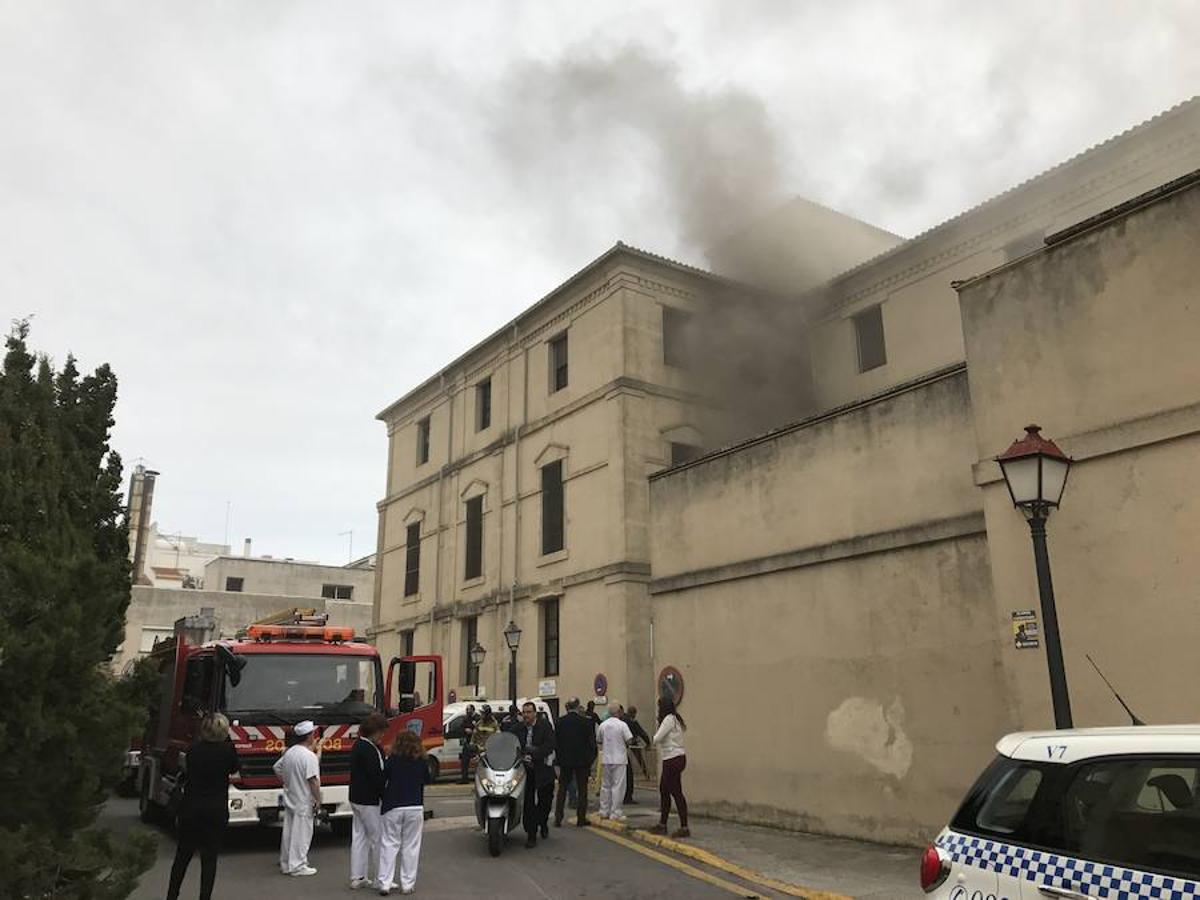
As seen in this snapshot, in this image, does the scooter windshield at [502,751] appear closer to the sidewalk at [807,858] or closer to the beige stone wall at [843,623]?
the sidewalk at [807,858]

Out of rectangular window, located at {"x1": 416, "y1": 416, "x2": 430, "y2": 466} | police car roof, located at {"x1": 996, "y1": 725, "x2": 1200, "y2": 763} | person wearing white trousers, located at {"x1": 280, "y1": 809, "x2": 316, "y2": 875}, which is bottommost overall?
person wearing white trousers, located at {"x1": 280, "y1": 809, "x2": 316, "y2": 875}

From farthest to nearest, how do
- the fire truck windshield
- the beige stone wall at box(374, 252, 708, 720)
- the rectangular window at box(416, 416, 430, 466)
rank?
the rectangular window at box(416, 416, 430, 466), the beige stone wall at box(374, 252, 708, 720), the fire truck windshield

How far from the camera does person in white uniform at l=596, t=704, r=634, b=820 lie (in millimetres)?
12305

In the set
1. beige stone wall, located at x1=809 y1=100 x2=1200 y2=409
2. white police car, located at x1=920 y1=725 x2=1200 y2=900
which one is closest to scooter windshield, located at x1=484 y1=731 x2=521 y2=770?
white police car, located at x1=920 y1=725 x2=1200 y2=900

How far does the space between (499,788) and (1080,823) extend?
23.6 ft

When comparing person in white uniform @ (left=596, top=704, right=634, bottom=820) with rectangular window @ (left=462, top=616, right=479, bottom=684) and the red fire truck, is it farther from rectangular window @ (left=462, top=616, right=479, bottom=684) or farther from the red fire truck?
rectangular window @ (left=462, top=616, right=479, bottom=684)

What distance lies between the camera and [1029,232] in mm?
20703

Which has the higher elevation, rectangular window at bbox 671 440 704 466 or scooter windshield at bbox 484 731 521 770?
rectangular window at bbox 671 440 704 466

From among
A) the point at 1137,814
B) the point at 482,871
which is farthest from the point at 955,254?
the point at 1137,814

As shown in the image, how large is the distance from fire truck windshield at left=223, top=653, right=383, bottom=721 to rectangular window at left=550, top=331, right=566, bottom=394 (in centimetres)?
1609

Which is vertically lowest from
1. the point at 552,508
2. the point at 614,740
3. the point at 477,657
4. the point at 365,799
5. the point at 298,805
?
the point at 298,805

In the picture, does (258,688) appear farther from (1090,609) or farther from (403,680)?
(1090,609)

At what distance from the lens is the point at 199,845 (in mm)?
7609

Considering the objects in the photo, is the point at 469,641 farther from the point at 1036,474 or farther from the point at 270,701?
the point at 1036,474
